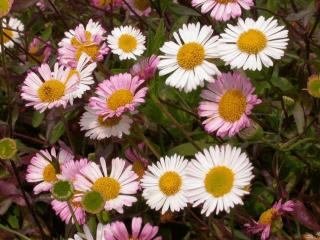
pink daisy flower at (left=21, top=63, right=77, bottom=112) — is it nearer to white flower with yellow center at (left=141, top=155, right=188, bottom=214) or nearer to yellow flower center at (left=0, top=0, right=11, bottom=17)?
yellow flower center at (left=0, top=0, right=11, bottom=17)

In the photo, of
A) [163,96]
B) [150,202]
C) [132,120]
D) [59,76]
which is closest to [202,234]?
[150,202]

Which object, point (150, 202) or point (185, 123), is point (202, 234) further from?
point (185, 123)

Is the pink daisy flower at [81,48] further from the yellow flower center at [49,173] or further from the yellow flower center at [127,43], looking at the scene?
the yellow flower center at [49,173]

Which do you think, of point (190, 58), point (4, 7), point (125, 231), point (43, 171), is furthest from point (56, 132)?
point (125, 231)

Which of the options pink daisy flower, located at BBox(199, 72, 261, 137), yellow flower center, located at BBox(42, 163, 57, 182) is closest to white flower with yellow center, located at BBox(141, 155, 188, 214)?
pink daisy flower, located at BBox(199, 72, 261, 137)

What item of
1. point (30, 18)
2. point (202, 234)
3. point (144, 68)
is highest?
point (30, 18)

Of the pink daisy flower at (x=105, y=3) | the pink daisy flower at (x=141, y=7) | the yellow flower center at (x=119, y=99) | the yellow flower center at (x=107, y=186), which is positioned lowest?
the yellow flower center at (x=107, y=186)

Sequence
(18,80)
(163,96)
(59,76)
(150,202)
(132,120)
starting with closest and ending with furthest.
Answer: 1. (150,202)
2. (132,120)
3. (59,76)
4. (163,96)
5. (18,80)

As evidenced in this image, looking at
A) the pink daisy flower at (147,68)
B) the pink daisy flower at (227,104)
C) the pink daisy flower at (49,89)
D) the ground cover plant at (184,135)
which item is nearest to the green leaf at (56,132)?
the ground cover plant at (184,135)
